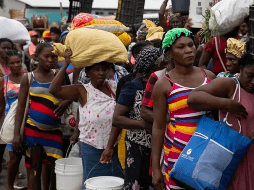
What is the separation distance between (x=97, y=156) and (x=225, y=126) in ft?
5.97

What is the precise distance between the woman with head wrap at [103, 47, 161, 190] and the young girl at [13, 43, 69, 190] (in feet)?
4.63

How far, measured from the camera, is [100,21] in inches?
225

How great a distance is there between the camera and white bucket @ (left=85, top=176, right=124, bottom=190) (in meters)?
4.34

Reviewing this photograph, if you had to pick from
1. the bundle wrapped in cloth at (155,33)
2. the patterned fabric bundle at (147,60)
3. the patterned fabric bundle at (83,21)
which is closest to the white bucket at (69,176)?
the patterned fabric bundle at (147,60)

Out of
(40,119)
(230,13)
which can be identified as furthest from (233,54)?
(40,119)

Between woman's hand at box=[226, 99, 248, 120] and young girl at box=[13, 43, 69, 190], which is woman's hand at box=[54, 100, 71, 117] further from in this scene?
woman's hand at box=[226, 99, 248, 120]

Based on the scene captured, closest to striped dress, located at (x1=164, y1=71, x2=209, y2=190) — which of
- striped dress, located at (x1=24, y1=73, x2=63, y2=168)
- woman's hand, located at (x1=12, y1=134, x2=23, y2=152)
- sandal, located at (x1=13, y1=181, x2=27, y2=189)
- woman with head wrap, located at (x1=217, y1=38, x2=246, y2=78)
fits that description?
woman with head wrap, located at (x1=217, y1=38, x2=246, y2=78)

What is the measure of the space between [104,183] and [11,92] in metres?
2.58

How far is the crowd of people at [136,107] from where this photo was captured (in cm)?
338

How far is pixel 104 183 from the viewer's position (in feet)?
14.9

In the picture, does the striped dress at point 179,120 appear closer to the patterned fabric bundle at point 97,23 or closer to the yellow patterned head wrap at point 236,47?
Answer: the yellow patterned head wrap at point 236,47

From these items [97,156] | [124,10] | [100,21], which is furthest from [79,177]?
[124,10]

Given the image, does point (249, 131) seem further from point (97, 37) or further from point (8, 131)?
point (8, 131)

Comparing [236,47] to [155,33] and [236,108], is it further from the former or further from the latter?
[155,33]
